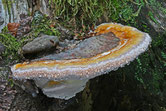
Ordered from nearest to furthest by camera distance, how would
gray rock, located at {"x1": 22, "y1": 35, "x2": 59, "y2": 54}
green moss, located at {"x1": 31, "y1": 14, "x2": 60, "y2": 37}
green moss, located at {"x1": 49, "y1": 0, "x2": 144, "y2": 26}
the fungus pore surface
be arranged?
the fungus pore surface → gray rock, located at {"x1": 22, "y1": 35, "x2": 59, "y2": 54} → green moss, located at {"x1": 31, "y1": 14, "x2": 60, "y2": 37} → green moss, located at {"x1": 49, "y1": 0, "x2": 144, "y2": 26}

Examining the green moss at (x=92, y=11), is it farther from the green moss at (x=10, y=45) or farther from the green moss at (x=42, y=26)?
the green moss at (x=10, y=45)

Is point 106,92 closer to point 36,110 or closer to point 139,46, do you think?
point 36,110

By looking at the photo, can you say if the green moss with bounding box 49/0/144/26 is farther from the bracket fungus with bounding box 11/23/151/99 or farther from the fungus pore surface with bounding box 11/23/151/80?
the fungus pore surface with bounding box 11/23/151/80

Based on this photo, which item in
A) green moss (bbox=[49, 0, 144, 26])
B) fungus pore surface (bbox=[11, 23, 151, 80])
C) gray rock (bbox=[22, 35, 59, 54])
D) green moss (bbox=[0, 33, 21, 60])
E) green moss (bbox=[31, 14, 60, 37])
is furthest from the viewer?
green moss (bbox=[49, 0, 144, 26])

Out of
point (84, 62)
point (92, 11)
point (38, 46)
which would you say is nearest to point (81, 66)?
point (84, 62)

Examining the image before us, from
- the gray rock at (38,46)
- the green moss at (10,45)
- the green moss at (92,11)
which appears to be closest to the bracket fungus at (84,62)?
the gray rock at (38,46)

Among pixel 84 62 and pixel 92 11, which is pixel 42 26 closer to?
pixel 92 11

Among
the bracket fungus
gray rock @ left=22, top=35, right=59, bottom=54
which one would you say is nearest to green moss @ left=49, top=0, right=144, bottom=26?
the bracket fungus

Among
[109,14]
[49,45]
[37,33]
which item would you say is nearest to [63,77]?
[49,45]
